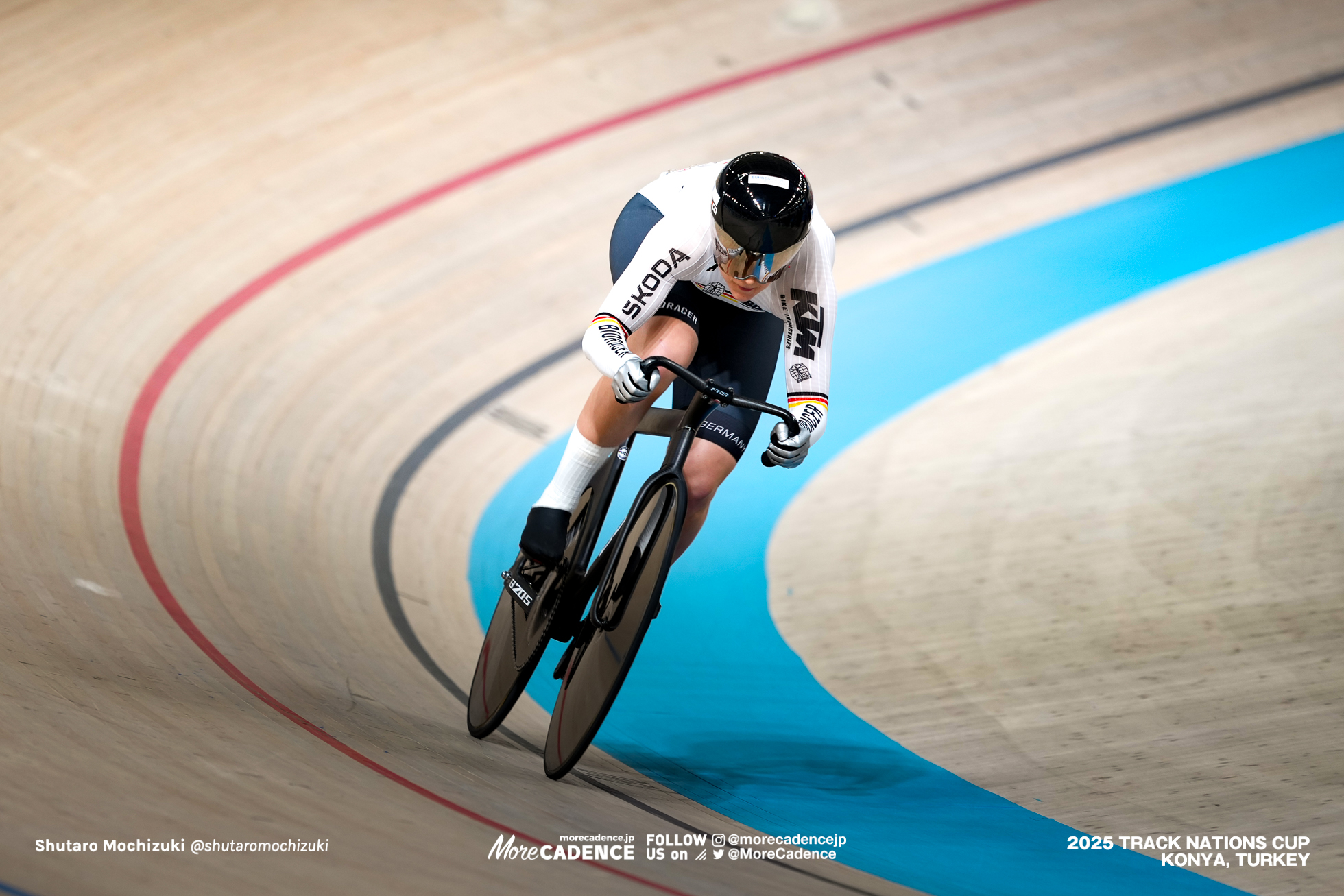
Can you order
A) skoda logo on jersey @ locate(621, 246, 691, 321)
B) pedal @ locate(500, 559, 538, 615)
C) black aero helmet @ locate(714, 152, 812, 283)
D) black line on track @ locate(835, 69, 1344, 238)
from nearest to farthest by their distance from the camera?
black aero helmet @ locate(714, 152, 812, 283) → skoda logo on jersey @ locate(621, 246, 691, 321) → pedal @ locate(500, 559, 538, 615) → black line on track @ locate(835, 69, 1344, 238)

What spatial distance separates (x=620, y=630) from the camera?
261cm

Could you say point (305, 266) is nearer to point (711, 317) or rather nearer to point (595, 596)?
point (711, 317)

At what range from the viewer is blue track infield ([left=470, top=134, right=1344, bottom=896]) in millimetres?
2801

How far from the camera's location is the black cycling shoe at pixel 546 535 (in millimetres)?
2867

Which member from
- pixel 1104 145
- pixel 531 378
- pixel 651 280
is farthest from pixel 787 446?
pixel 1104 145

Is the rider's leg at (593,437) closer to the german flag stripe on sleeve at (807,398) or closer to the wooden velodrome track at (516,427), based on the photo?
the german flag stripe on sleeve at (807,398)

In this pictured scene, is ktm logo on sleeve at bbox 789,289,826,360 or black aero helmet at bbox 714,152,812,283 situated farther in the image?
ktm logo on sleeve at bbox 789,289,826,360

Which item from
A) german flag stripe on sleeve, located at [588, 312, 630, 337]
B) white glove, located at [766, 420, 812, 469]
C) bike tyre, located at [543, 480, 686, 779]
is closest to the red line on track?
bike tyre, located at [543, 480, 686, 779]

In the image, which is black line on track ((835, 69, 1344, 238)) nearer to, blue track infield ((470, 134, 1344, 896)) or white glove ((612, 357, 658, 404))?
blue track infield ((470, 134, 1344, 896))

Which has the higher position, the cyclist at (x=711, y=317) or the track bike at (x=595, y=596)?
the cyclist at (x=711, y=317)

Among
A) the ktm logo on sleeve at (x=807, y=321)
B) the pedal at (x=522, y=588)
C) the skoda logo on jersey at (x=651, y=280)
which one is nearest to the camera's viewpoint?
the skoda logo on jersey at (x=651, y=280)

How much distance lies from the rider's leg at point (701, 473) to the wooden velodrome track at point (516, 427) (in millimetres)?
711

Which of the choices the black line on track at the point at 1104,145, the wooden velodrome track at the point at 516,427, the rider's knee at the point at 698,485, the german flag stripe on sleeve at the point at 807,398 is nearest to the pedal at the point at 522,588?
the wooden velodrome track at the point at 516,427

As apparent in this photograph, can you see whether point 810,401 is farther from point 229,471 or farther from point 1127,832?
point 229,471
